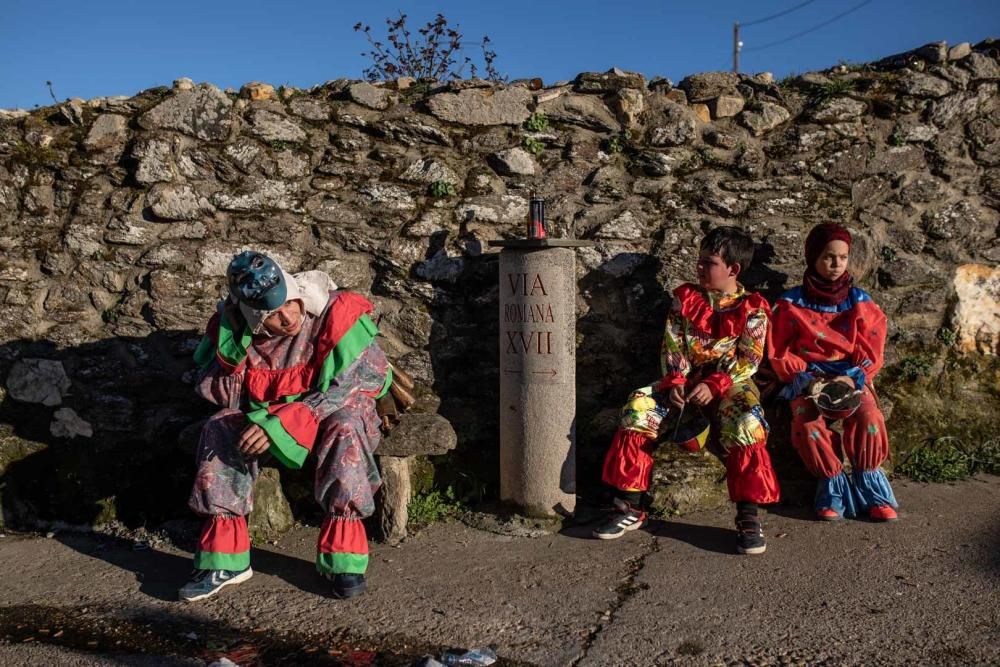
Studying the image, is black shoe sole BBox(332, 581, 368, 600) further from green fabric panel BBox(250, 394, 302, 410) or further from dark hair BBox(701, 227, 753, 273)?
dark hair BBox(701, 227, 753, 273)

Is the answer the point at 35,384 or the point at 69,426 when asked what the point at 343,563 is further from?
the point at 35,384

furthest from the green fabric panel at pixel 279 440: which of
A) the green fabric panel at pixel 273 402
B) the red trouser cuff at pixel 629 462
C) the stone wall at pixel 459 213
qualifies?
the red trouser cuff at pixel 629 462

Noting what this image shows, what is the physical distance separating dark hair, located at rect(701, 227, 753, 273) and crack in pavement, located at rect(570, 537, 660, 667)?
135 centimetres

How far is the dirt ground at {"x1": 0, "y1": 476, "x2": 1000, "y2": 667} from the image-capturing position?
2.60 m

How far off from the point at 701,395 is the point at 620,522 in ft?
2.21

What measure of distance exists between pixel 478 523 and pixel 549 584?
761 millimetres

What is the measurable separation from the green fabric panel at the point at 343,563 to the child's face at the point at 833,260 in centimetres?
252

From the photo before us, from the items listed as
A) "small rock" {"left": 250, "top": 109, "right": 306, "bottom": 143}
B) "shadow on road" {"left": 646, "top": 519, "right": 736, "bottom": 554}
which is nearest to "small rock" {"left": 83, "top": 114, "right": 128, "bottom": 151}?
"small rock" {"left": 250, "top": 109, "right": 306, "bottom": 143}

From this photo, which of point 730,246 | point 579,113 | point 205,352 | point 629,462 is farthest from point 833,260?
point 205,352

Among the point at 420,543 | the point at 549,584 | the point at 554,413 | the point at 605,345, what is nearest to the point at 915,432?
the point at 605,345

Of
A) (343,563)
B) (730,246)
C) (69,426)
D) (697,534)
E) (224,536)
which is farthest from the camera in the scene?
(69,426)

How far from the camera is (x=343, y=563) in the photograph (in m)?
3.08

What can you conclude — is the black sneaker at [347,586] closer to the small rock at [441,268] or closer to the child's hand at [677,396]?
the child's hand at [677,396]

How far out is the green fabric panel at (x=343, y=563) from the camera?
3.08 metres
